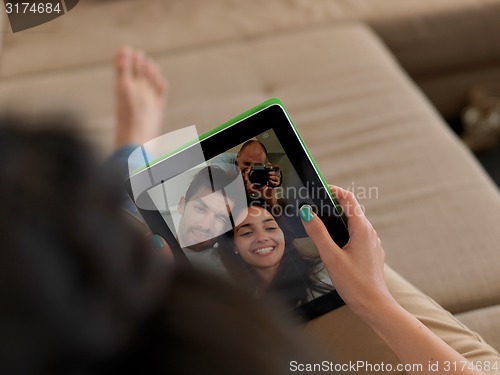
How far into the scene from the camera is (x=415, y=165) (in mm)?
1104

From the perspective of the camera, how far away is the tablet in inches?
24.7

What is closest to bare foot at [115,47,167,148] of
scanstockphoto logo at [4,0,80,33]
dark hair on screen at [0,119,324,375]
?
scanstockphoto logo at [4,0,80,33]

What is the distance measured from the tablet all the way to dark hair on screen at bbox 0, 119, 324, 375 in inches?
9.1

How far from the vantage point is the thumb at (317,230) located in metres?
0.64

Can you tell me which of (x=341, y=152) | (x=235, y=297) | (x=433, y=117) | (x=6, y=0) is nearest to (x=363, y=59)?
(x=433, y=117)

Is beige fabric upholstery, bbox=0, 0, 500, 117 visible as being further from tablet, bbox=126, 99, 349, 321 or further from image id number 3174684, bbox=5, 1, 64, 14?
tablet, bbox=126, 99, 349, 321

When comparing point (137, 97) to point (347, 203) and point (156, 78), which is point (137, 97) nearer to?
point (156, 78)

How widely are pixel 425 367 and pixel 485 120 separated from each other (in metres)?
1.24

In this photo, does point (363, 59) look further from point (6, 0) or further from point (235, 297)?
point (235, 297)

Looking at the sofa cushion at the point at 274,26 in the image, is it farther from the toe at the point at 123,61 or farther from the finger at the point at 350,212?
the finger at the point at 350,212

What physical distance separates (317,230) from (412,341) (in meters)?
0.15

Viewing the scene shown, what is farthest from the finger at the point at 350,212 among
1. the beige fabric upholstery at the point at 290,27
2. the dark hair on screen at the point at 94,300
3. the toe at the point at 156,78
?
the beige fabric upholstery at the point at 290,27

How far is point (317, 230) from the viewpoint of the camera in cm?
64

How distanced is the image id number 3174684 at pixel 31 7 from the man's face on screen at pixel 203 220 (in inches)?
11.3
